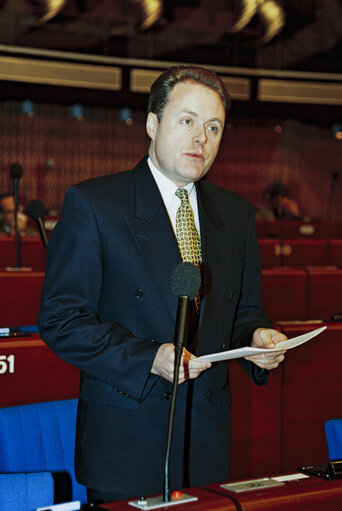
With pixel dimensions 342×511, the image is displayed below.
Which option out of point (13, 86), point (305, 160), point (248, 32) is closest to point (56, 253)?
point (13, 86)

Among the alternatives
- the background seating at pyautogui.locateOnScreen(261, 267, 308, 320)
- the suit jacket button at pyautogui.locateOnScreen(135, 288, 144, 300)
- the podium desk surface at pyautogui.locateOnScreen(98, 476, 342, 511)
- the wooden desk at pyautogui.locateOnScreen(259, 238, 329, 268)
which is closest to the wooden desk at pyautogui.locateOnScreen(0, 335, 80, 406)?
the suit jacket button at pyautogui.locateOnScreen(135, 288, 144, 300)

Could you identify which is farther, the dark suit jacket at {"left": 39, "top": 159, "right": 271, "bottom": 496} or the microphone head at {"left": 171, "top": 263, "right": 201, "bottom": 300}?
the dark suit jacket at {"left": 39, "top": 159, "right": 271, "bottom": 496}

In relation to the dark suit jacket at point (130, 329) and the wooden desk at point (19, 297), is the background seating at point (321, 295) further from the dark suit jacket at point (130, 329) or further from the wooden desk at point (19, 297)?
the dark suit jacket at point (130, 329)

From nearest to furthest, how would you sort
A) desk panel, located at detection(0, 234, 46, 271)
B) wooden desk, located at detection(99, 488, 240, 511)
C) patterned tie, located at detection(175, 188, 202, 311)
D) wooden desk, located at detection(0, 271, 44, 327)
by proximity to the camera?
wooden desk, located at detection(99, 488, 240, 511)
patterned tie, located at detection(175, 188, 202, 311)
wooden desk, located at detection(0, 271, 44, 327)
desk panel, located at detection(0, 234, 46, 271)

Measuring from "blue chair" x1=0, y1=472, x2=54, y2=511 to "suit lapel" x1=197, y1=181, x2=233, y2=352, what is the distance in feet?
1.64

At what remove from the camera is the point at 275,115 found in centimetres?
1302

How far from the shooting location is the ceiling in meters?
11.6

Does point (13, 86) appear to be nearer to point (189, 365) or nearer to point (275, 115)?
point (275, 115)

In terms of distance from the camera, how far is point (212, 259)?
190 centimetres

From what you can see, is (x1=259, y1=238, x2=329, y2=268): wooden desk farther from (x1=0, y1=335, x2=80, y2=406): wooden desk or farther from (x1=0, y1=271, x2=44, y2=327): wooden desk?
(x1=0, y1=335, x2=80, y2=406): wooden desk

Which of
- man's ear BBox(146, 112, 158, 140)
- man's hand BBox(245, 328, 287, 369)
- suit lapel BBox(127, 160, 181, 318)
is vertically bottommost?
man's hand BBox(245, 328, 287, 369)

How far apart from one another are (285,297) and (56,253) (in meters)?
3.04

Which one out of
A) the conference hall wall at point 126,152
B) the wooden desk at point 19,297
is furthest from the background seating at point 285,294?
the conference hall wall at point 126,152

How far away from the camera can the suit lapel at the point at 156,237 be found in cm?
180
